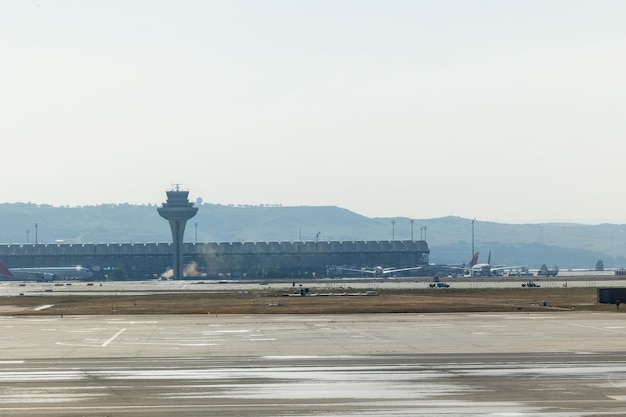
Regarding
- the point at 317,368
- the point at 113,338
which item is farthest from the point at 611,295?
the point at 317,368

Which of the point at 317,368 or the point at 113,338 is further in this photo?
the point at 113,338

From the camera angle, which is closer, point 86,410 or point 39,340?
point 86,410

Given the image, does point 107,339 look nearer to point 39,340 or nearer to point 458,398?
point 39,340

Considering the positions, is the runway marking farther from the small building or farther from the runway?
the small building

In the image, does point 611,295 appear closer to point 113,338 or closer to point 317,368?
point 113,338

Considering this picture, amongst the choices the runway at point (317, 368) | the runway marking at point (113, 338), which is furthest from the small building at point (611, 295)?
the runway marking at point (113, 338)

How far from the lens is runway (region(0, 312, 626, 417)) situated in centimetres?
3481

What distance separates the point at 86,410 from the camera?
1337 inches

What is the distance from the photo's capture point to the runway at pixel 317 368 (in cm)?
3481

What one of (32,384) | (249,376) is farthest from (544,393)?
(32,384)

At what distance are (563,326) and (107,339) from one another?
31798 mm

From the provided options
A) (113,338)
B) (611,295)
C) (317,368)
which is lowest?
(317,368)

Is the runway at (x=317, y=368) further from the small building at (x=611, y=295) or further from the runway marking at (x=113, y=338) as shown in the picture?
the small building at (x=611, y=295)

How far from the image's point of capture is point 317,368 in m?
45.2
